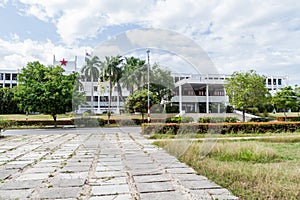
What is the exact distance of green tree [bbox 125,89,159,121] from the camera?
21047mm

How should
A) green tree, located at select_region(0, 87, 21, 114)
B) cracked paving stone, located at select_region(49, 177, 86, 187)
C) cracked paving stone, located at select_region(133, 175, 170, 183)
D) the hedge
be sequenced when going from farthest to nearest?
green tree, located at select_region(0, 87, 21, 114) < the hedge < cracked paving stone, located at select_region(133, 175, 170, 183) < cracked paving stone, located at select_region(49, 177, 86, 187)

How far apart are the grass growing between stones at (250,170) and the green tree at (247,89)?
1666 cm

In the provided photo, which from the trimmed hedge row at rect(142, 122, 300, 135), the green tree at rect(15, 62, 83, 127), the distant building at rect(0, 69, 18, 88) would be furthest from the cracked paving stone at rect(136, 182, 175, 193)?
the distant building at rect(0, 69, 18, 88)

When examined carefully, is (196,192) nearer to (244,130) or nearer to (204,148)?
(204,148)

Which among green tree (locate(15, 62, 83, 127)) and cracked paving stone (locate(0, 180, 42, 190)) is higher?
green tree (locate(15, 62, 83, 127))

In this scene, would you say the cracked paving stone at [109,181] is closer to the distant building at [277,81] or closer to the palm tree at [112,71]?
the palm tree at [112,71]

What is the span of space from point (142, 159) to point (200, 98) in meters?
24.0

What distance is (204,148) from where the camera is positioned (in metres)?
6.87

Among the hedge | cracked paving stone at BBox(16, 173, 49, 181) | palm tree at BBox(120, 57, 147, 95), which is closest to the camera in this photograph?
cracked paving stone at BBox(16, 173, 49, 181)

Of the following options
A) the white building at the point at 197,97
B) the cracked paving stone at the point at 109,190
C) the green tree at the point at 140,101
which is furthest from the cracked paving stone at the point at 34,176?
the white building at the point at 197,97

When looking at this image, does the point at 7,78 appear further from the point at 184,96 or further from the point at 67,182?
the point at 67,182

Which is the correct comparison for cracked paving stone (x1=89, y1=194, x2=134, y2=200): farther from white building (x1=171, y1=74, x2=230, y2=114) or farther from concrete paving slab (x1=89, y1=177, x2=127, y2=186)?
white building (x1=171, y1=74, x2=230, y2=114)

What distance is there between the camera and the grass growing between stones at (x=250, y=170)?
3371mm

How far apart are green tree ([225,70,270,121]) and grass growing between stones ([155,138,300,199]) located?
16.7 metres
